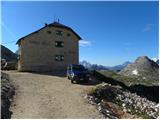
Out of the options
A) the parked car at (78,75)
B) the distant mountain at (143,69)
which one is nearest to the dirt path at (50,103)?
the parked car at (78,75)

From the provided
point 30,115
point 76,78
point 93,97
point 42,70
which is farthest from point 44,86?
point 42,70

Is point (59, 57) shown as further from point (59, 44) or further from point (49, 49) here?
point (59, 44)

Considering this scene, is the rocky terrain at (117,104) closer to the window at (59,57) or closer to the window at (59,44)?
the window at (59,57)

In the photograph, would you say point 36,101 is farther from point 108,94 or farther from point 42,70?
point 42,70

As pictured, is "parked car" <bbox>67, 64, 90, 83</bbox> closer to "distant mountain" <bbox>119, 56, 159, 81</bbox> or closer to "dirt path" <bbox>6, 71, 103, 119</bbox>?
"dirt path" <bbox>6, 71, 103, 119</bbox>

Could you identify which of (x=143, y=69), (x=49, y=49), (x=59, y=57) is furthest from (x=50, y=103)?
(x=143, y=69)

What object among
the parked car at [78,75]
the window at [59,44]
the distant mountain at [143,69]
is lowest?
the parked car at [78,75]

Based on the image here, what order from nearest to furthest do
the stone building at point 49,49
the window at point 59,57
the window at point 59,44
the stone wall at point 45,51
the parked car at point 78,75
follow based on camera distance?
the parked car at point 78,75 < the stone wall at point 45,51 < the stone building at point 49,49 < the window at point 59,57 < the window at point 59,44
